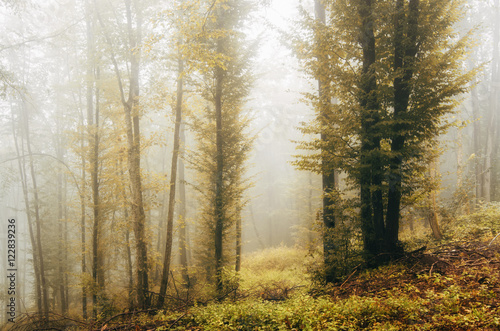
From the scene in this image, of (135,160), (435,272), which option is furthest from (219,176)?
(435,272)

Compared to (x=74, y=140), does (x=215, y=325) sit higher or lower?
lower

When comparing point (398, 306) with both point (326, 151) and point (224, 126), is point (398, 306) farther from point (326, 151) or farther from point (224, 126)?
point (224, 126)

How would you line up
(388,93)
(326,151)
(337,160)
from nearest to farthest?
1. (388,93)
2. (337,160)
3. (326,151)

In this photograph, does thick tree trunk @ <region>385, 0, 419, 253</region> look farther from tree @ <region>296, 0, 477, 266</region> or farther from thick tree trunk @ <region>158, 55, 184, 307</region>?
thick tree trunk @ <region>158, 55, 184, 307</region>

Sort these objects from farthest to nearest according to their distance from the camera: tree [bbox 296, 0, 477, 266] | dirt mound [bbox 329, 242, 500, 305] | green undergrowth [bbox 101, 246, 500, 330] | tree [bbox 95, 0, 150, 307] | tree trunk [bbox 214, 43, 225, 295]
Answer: tree trunk [bbox 214, 43, 225, 295]
tree [bbox 95, 0, 150, 307]
tree [bbox 296, 0, 477, 266]
dirt mound [bbox 329, 242, 500, 305]
green undergrowth [bbox 101, 246, 500, 330]

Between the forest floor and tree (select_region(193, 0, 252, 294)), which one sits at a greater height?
tree (select_region(193, 0, 252, 294))

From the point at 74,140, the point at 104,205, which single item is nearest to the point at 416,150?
the point at 104,205

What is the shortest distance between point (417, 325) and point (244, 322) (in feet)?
7.74

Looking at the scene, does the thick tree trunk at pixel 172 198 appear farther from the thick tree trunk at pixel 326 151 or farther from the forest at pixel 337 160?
the thick tree trunk at pixel 326 151

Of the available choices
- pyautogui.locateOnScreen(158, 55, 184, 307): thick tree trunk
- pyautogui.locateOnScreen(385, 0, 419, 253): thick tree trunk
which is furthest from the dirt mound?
pyautogui.locateOnScreen(158, 55, 184, 307): thick tree trunk

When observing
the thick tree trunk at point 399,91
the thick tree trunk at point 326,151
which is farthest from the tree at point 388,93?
the thick tree trunk at point 326,151

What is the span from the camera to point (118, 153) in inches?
420

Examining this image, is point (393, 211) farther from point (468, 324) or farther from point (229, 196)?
point (229, 196)

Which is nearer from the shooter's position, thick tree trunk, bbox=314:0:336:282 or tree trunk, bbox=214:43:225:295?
thick tree trunk, bbox=314:0:336:282
